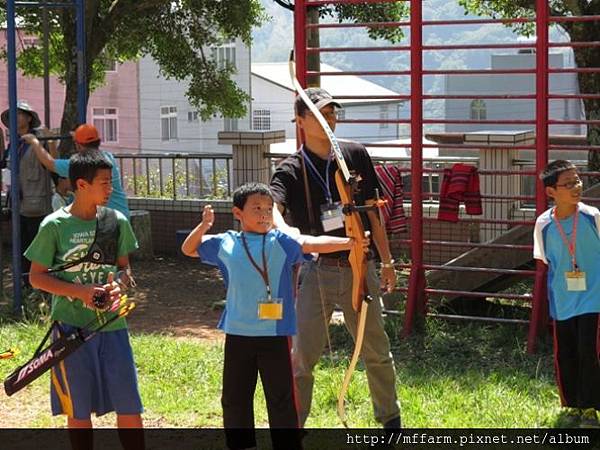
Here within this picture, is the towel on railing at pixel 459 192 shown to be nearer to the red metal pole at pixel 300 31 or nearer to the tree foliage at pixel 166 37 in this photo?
the red metal pole at pixel 300 31

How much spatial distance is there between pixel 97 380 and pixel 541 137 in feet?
14.5

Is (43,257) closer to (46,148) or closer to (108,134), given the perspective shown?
(46,148)

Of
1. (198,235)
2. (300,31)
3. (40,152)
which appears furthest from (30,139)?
(198,235)

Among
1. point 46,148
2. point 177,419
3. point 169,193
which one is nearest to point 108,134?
point 169,193

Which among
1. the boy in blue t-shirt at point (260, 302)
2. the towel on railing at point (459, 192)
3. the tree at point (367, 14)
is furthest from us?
the tree at point (367, 14)

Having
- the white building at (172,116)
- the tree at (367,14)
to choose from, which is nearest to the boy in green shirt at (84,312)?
the tree at (367,14)

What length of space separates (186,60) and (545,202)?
8363 millimetres

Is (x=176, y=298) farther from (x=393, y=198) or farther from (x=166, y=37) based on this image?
(x=166, y=37)

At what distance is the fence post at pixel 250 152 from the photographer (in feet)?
45.8

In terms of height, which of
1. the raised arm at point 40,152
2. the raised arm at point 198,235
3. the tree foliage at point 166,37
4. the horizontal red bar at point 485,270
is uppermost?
the tree foliage at point 166,37

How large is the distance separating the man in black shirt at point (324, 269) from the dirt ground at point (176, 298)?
363 centimetres

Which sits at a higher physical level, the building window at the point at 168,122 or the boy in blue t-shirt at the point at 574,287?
the building window at the point at 168,122

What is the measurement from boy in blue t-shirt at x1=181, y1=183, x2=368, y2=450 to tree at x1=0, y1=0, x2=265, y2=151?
927cm

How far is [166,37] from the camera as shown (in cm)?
1509
